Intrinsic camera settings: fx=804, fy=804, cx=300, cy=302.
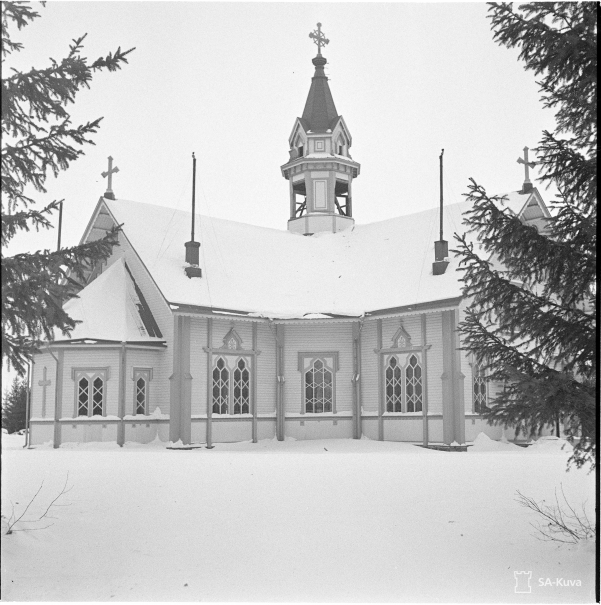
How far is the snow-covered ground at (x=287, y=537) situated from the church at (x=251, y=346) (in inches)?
246

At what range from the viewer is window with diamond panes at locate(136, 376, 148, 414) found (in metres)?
22.9

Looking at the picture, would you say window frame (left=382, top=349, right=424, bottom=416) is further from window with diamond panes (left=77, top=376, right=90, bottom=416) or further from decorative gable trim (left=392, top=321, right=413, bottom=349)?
window with diamond panes (left=77, top=376, right=90, bottom=416)

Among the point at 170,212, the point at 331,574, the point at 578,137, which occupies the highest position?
the point at 170,212

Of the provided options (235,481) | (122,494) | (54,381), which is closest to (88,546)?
(122,494)

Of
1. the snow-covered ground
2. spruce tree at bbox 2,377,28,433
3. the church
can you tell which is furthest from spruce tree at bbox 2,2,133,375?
spruce tree at bbox 2,377,28,433

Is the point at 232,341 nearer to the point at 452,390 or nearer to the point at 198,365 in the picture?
the point at 198,365

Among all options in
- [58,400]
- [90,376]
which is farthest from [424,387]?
[58,400]

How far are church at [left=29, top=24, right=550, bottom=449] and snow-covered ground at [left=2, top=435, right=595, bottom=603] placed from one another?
6.25 metres

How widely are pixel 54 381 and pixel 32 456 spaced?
400 centimetres

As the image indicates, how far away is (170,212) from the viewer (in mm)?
26922

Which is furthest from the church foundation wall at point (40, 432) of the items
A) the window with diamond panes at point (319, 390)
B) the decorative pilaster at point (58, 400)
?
the window with diamond panes at point (319, 390)

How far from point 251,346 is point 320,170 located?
10078 mm

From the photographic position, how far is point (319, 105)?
107ft

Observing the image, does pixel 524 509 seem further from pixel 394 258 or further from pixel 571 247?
pixel 394 258
